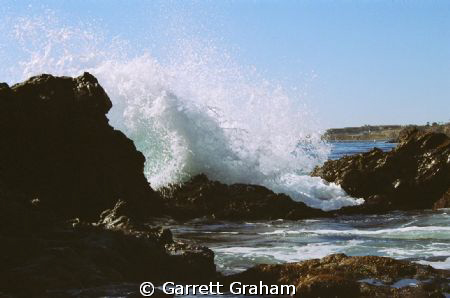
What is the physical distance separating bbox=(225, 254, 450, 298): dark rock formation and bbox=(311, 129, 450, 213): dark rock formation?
1062 centimetres

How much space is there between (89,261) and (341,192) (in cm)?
1498

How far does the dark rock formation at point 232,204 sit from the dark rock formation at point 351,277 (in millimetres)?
8516

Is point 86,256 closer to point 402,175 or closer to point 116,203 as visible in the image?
point 116,203

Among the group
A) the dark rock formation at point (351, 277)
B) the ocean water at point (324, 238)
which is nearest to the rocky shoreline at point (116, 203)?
the dark rock formation at point (351, 277)

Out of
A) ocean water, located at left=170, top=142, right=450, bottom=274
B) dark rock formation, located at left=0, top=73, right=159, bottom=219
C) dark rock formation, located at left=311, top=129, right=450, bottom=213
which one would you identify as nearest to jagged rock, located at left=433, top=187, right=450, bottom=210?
dark rock formation, located at left=311, top=129, right=450, bottom=213

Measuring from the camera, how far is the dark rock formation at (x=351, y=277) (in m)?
6.99

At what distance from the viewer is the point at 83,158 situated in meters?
14.9

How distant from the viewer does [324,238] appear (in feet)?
43.2

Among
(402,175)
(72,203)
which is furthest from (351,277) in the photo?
(402,175)

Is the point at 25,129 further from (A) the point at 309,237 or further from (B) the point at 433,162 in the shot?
(B) the point at 433,162

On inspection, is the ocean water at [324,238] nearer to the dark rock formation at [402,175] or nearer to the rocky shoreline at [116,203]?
the rocky shoreline at [116,203]

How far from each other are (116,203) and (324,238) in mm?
4388

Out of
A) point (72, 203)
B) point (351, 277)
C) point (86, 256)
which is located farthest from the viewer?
point (72, 203)

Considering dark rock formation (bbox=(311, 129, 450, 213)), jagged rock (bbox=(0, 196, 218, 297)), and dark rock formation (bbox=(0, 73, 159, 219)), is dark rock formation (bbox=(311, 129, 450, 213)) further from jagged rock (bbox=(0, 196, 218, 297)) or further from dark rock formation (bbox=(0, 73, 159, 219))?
jagged rock (bbox=(0, 196, 218, 297))
